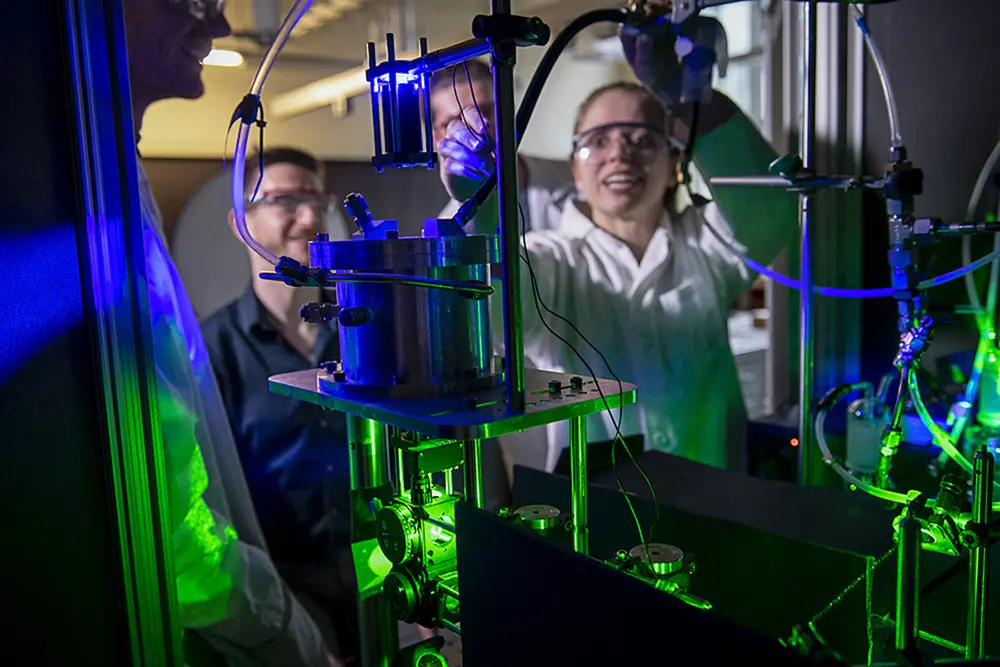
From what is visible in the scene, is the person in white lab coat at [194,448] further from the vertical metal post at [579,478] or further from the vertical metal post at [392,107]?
the vertical metal post at [579,478]

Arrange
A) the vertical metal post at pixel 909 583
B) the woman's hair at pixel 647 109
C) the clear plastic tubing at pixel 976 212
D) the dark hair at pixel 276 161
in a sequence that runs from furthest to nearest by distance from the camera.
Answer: the woman's hair at pixel 647 109, the clear plastic tubing at pixel 976 212, the dark hair at pixel 276 161, the vertical metal post at pixel 909 583

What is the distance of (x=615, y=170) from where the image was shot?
6.85 ft

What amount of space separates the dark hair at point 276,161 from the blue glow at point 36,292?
390 millimetres

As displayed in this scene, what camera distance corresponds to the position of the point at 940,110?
79.0 inches

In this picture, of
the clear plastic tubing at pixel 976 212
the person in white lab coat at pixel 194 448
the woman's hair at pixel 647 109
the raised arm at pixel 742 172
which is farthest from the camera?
the raised arm at pixel 742 172

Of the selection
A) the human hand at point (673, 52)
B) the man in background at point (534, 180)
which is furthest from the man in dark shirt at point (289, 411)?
the human hand at point (673, 52)

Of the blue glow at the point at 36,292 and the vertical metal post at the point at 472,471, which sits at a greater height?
the blue glow at the point at 36,292

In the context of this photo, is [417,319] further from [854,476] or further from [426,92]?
[854,476]

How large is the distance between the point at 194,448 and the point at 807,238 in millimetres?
1358

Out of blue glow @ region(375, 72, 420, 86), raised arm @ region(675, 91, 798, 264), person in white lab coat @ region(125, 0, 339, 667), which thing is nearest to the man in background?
raised arm @ region(675, 91, 798, 264)

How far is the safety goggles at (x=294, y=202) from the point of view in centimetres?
148

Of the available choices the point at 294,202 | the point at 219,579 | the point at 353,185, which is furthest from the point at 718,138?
the point at 219,579

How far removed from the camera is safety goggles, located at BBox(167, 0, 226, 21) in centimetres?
133

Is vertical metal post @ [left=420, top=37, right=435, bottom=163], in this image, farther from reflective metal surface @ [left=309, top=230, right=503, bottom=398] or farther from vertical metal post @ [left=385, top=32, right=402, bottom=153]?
reflective metal surface @ [left=309, top=230, right=503, bottom=398]
